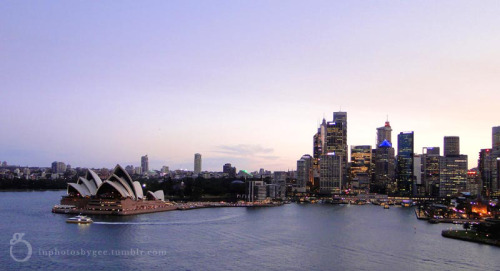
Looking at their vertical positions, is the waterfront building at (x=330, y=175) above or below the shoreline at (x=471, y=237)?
above

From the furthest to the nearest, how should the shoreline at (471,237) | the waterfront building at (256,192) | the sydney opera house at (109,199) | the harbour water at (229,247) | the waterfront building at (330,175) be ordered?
the waterfront building at (330,175) < the waterfront building at (256,192) < the sydney opera house at (109,199) < the shoreline at (471,237) < the harbour water at (229,247)

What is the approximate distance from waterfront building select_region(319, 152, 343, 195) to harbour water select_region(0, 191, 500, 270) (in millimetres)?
59745

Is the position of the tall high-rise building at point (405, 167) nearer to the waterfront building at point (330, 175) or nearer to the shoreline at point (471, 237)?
the waterfront building at point (330, 175)

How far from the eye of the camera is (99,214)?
40.4m

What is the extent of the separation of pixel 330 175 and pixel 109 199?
2452 inches

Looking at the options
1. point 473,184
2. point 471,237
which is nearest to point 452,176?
point 473,184

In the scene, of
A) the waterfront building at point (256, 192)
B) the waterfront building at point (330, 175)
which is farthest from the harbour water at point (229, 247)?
the waterfront building at point (330, 175)

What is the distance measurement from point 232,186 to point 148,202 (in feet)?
97.3

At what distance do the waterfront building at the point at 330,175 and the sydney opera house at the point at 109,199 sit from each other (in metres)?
52.5

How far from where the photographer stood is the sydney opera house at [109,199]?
41.2 metres

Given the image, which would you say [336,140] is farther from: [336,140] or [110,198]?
[110,198]

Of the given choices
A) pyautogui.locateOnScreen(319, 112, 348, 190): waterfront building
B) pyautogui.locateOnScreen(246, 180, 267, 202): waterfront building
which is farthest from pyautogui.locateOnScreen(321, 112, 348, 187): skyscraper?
pyautogui.locateOnScreen(246, 180, 267, 202): waterfront building

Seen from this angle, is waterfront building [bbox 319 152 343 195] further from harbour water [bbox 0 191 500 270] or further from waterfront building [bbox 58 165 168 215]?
harbour water [bbox 0 191 500 270]

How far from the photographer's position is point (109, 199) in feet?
137
